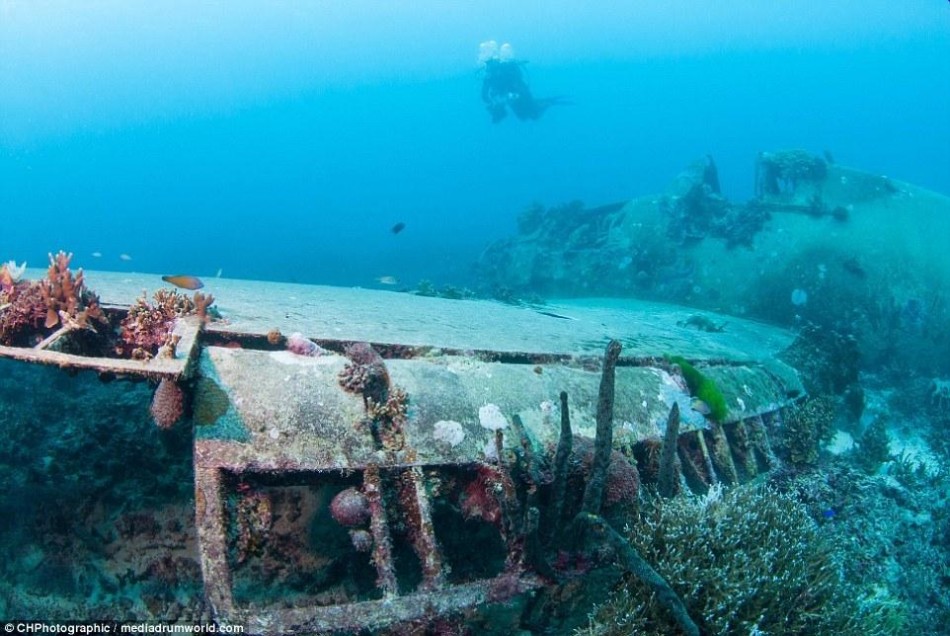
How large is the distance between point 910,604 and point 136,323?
9.09 meters

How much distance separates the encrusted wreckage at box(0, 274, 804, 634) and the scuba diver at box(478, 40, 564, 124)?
97.1 ft

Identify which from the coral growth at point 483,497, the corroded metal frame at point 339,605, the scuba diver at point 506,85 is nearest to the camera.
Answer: the corroded metal frame at point 339,605

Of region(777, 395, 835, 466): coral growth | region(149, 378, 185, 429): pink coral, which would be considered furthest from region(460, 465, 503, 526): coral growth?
region(777, 395, 835, 466): coral growth

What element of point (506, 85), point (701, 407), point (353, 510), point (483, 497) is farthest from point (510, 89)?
point (353, 510)

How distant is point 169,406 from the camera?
3.70m

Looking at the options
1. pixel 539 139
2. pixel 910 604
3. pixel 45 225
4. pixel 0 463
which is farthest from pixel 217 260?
pixel 539 139

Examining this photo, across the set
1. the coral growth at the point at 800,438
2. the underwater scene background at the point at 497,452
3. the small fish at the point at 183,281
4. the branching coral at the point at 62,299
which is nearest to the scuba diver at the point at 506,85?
the underwater scene background at the point at 497,452

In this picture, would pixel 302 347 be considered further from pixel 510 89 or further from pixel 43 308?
pixel 510 89

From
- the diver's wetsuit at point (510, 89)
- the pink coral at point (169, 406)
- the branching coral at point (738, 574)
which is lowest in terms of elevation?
the branching coral at point (738, 574)

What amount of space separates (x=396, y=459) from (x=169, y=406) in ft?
5.73

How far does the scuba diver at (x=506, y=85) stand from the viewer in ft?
103

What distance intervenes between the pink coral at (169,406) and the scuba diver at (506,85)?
3134cm

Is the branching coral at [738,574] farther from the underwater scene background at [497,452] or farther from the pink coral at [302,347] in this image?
the pink coral at [302,347]

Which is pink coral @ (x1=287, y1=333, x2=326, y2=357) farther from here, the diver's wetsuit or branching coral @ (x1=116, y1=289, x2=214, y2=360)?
the diver's wetsuit
